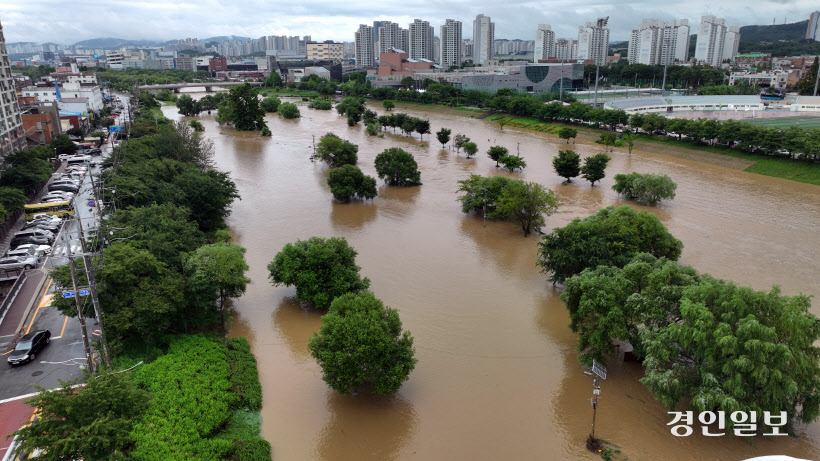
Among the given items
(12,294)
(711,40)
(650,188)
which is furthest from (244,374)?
(711,40)

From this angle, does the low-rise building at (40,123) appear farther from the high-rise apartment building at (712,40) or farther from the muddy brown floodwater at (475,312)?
the high-rise apartment building at (712,40)

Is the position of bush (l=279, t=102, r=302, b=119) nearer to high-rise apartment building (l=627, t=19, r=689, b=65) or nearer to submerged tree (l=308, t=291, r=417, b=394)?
submerged tree (l=308, t=291, r=417, b=394)

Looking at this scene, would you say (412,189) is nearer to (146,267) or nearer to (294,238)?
(294,238)

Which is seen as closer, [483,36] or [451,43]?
[451,43]

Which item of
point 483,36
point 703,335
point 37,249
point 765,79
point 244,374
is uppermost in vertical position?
point 483,36

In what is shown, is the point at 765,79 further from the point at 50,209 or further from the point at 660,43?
the point at 50,209
